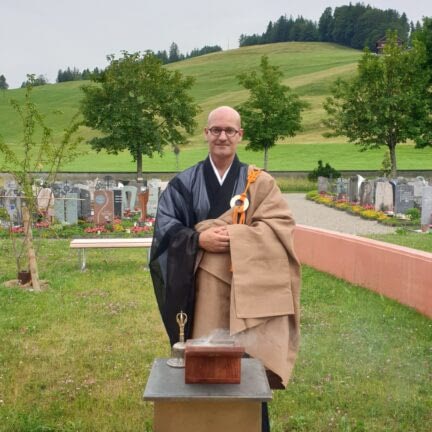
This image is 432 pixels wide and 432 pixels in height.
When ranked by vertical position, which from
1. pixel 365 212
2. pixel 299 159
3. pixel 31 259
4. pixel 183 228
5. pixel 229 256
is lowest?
pixel 365 212

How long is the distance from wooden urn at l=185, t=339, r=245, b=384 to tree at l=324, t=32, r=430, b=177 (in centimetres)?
3163

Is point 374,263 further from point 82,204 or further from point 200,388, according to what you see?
point 82,204

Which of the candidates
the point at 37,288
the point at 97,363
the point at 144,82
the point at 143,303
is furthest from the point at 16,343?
the point at 144,82

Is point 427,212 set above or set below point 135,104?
below

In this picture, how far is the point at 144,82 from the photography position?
36219 millimetres

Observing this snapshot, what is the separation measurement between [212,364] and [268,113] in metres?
37.7

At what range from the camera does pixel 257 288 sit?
3793 mm

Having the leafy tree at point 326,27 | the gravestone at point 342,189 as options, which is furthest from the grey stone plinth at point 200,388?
the leafy tree at point 326,27

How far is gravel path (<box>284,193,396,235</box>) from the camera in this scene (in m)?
19.8

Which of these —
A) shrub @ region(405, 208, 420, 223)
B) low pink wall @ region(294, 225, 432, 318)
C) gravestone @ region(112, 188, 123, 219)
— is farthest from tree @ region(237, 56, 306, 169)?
low pink wall @ region(294, 225, 432, 318)

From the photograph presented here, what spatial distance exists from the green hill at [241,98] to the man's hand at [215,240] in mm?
22046

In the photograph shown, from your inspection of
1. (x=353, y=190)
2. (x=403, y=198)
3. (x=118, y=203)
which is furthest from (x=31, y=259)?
(x=353, y=190)

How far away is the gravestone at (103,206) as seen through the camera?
20094 millimetres

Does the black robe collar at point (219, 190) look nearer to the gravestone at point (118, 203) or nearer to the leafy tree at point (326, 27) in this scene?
the gravestone at point (118, 203)
